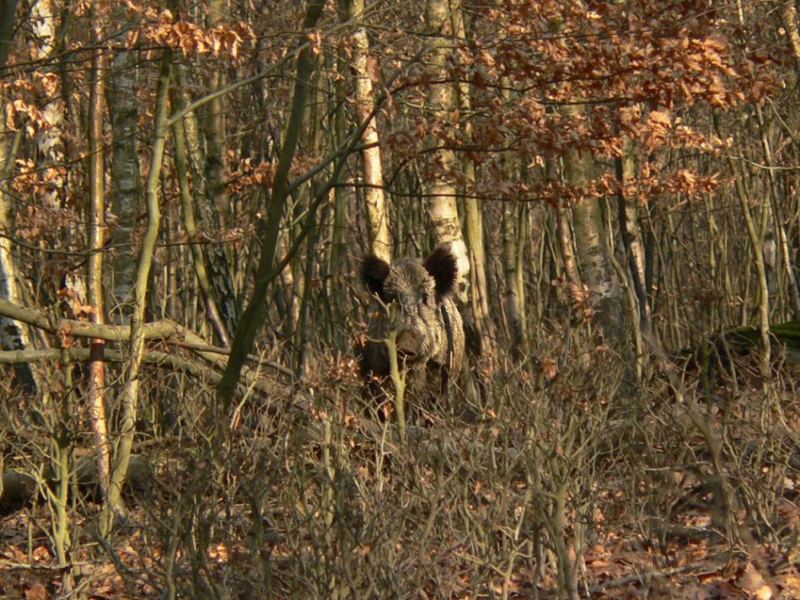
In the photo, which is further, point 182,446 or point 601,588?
point 601,588

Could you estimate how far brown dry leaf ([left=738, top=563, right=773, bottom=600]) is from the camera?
6758 mm

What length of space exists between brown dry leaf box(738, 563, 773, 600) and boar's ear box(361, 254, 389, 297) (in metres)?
5.13

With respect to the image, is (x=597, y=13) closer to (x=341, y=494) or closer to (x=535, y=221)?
(x=341, y=494)

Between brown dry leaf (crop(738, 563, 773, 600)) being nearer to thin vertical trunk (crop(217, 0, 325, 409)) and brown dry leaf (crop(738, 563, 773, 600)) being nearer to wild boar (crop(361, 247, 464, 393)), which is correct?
thin vertical trunk (crop(217, 0, 325, 409))

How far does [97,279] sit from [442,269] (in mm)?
3296

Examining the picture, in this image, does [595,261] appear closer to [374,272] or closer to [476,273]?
[374,272]

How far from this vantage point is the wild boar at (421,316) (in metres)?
11.0

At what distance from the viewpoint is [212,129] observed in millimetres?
14609

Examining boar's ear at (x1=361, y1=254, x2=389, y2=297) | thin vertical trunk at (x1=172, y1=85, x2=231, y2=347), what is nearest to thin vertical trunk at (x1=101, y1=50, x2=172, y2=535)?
boar's ear at (x1=361, y1=254, x2=389, y2=297)

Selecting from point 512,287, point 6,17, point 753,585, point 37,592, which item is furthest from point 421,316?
point 6,17

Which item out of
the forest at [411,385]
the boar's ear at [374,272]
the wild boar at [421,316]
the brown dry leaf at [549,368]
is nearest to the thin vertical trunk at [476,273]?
the forest at [411,385]

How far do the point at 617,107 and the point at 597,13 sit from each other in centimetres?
63

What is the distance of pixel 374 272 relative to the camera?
11.5 metres

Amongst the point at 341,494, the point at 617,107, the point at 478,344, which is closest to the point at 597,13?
the point at 617,107
